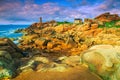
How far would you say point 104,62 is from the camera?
11.8m

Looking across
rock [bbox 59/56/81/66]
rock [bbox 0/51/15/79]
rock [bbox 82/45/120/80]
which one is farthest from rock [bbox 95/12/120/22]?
rock [bbox 0/51/15/79]

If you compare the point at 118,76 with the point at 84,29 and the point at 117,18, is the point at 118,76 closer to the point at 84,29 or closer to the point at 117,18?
the point at 84,29

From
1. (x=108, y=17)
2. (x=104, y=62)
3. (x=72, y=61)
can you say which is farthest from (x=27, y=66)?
(x=108, y=17)

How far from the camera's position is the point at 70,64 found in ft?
42.5

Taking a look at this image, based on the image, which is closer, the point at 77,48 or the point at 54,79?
the point at 54,79

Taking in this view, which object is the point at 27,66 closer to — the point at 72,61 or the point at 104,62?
the point at 72,61

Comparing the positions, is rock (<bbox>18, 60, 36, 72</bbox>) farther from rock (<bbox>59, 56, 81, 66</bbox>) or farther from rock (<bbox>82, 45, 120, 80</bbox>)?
rock (<bbox>82, 45, 120, 80</bbox>)

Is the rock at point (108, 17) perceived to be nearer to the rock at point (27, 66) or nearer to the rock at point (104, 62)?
the rock at point (104, 62)

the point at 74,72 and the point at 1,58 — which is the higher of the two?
the point at 1,58

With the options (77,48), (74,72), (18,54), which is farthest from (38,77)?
(77,48)

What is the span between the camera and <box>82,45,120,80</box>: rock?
1159 cm

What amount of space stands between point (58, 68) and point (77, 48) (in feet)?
47.7

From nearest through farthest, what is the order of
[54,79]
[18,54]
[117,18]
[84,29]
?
[54,79] → [18,54] → [84,29] → [117,18]

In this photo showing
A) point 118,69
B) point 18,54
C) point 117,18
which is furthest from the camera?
point 117,18
